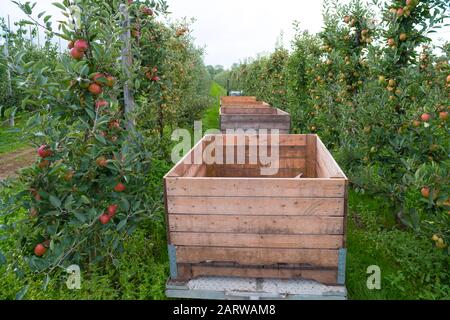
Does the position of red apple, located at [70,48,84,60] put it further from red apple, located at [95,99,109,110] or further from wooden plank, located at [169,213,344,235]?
wooden plank, located at [169,213,344,235]

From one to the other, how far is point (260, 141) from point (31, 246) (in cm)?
301

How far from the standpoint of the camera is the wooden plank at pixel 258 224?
259 cm

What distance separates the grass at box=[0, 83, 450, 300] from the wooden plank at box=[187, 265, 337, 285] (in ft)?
1.63

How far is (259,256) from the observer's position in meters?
2.71

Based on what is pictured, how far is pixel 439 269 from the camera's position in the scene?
3283 millimetres

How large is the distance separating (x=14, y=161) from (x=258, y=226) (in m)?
8.04

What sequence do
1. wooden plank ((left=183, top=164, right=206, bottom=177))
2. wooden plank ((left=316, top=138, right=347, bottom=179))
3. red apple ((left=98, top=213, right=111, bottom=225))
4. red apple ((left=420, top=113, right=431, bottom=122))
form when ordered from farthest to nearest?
red apple ((left=420, top=113, right=431, bottom=122))
wooden plank ((left=183, top=164, right=206, bottom=177))
red apple ((left=98, top=213, right=111, bottom=225))
wooden plank ((left=316, top=138, right=347, bottom=179))

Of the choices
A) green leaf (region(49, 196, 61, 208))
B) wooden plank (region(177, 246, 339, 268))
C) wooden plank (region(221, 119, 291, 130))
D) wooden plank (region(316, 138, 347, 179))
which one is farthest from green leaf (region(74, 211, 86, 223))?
wooden plank (region(221, 119, 291, 130))

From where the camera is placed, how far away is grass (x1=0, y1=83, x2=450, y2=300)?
9.68ft

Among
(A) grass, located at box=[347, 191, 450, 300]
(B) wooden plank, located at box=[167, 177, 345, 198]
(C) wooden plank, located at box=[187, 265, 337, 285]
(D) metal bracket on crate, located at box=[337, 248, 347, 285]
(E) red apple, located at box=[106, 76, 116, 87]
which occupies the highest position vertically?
(E) red apple, located at box=[106, 76, 116, 87]

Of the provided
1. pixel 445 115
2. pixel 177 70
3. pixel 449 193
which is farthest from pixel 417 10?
pixel 177 70

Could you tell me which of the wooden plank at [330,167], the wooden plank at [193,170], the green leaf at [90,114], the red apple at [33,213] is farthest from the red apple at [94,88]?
the wooden plank at [330,167]

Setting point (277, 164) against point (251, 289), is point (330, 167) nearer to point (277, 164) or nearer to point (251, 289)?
point (251, 289)

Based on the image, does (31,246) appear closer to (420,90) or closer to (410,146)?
(410,146)
